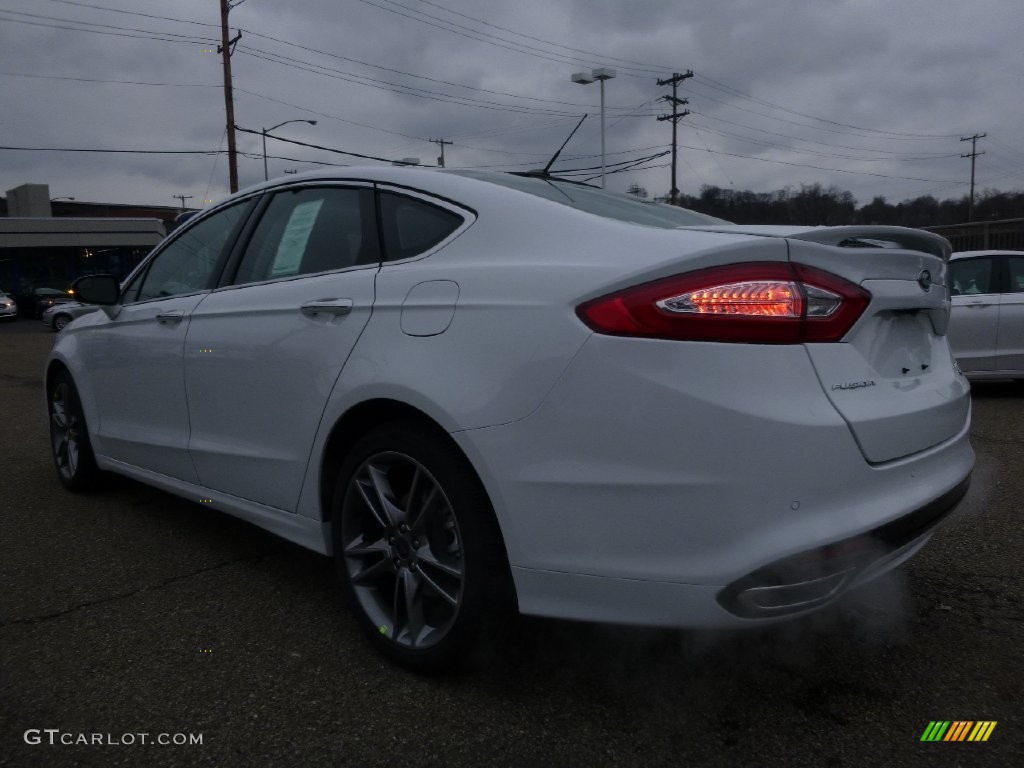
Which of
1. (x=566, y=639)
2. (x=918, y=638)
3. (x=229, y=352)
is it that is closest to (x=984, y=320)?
(x=918, y=638)

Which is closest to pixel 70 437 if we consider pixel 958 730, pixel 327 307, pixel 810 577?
pixel 327 307

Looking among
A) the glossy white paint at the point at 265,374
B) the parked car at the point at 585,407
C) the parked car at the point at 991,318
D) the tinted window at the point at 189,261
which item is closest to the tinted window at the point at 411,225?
the parked car at the point at 585,407

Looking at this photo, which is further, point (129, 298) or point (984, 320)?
point (984, 320)

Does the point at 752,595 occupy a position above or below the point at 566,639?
above

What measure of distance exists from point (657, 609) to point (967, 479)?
110 cm

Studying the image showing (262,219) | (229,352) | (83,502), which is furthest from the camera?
(83,502)

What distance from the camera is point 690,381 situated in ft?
6.00

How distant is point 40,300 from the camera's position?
36.8m

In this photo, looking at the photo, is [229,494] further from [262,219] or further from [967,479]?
[967,479]

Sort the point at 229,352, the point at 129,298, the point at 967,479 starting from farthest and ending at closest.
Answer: the point at 129,298 → the point at 229,352 → the point at 967,479

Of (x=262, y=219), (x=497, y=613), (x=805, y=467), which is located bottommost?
(x=497, y=613)

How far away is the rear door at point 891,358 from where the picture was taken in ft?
6.32

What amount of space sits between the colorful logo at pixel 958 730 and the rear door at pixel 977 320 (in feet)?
20.8

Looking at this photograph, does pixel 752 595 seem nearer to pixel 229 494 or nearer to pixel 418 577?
pixel 418 577
